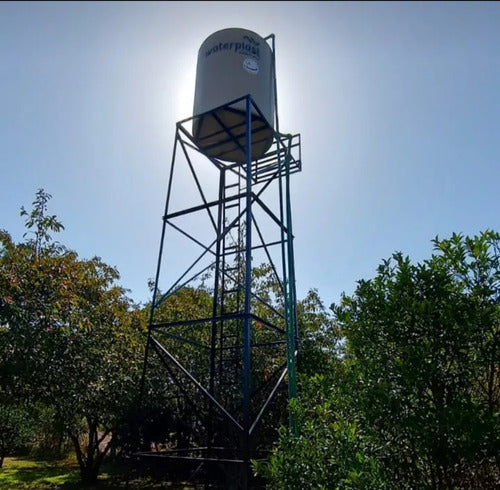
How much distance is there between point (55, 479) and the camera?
36.5 ft

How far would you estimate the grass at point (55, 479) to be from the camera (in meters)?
9.84

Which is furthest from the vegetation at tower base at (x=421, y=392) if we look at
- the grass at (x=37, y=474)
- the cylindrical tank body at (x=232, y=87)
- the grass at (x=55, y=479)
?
the grass at (x=37, y=474)

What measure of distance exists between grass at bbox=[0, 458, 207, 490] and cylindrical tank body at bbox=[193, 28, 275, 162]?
7529 mm

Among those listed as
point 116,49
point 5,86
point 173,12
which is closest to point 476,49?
point 173,12

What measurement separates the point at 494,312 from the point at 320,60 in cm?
313

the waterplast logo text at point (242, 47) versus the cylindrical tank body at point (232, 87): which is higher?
the waterplast logo text at point (242, 47)

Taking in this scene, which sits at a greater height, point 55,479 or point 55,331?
point 55,331

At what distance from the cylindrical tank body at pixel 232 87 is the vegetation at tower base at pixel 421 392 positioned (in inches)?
182

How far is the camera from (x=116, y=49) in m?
3.84

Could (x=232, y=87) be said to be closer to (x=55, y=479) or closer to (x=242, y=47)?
(x=242, y=47)

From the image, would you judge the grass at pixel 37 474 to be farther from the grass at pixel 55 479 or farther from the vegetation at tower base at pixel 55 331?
the vegetation at tower base at pixel 55 331

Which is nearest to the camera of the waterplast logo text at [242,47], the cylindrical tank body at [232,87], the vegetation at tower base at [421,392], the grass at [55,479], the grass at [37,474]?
the vegetation at tower base at [421,392]

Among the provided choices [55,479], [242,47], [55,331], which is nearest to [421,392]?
[55,331]

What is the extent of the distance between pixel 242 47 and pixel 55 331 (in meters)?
5.41
